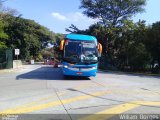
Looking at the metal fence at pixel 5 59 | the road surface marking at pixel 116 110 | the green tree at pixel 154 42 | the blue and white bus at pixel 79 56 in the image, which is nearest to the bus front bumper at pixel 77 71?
the blue and white bus at pixel 79 56

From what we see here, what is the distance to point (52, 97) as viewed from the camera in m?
15.1

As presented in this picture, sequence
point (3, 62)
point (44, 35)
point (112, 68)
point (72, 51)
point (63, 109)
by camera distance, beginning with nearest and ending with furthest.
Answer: point (63, 109) < point (72, 51) < point (3, 62) < point (112, 68) < point (44, 35)

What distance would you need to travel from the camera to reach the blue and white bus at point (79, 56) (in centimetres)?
2589

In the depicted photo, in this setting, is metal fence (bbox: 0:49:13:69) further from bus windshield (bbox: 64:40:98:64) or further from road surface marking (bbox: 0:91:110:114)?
road surface marking (bbox: 0:91:110:114)

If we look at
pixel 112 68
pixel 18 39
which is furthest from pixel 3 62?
pixel 18 39

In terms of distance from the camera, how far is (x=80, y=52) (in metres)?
26.1

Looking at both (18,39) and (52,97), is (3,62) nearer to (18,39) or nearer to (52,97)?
(18,39)

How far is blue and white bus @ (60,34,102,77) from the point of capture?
2589 cm

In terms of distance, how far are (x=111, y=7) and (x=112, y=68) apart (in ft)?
52.3

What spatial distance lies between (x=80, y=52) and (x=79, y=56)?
311 millimetres

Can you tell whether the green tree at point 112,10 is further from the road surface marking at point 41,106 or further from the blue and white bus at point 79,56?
the road surface marking at point 41,106

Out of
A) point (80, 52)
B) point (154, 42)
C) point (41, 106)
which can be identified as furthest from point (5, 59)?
point (41, 106)

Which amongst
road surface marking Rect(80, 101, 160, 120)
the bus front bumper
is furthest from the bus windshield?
road surface marking Rect(80, 101, 160, 120)

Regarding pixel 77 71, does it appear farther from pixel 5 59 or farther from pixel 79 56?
pixel 5 59
